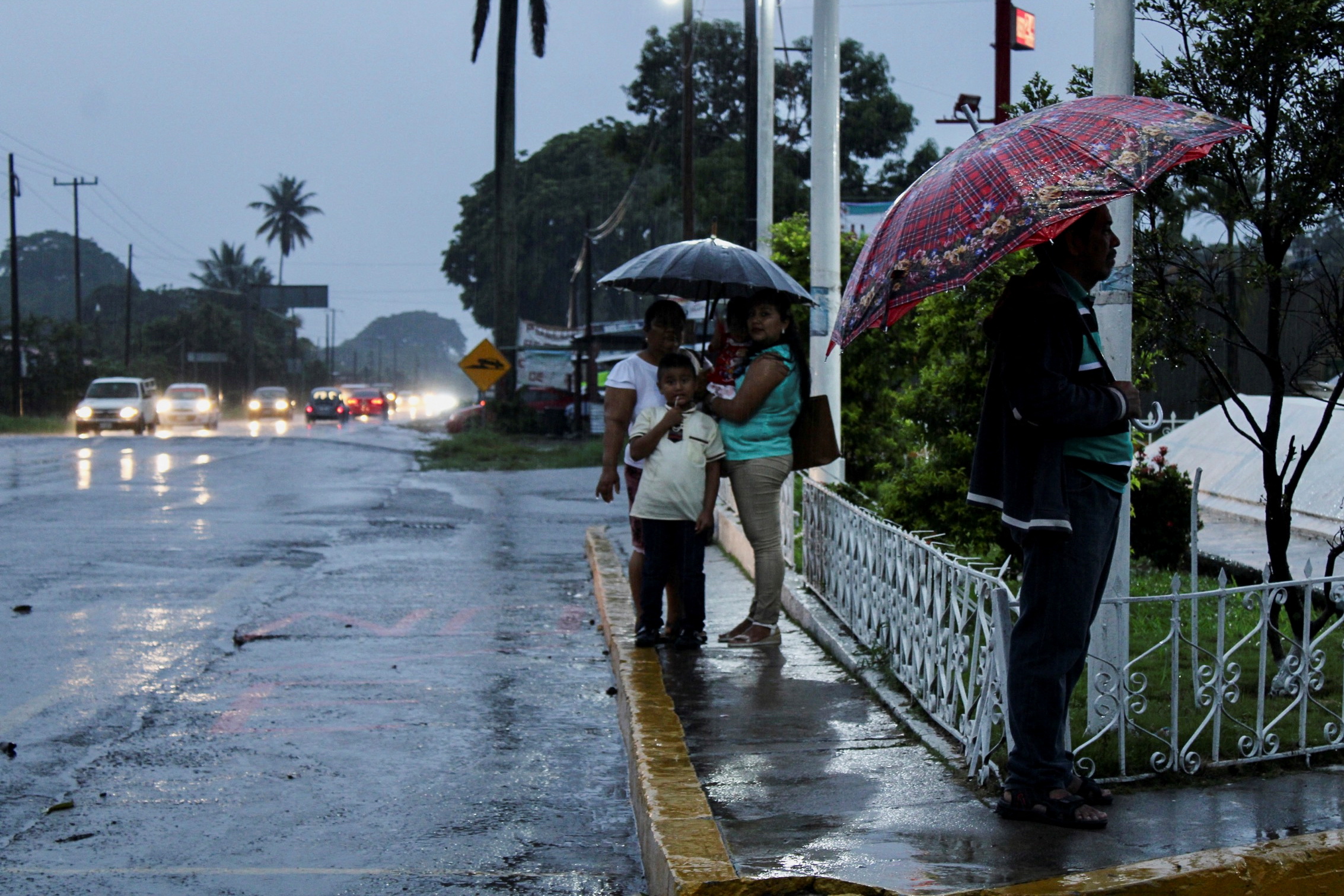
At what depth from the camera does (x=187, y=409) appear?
43938 millimetres

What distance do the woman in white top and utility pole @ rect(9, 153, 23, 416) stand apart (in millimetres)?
42232

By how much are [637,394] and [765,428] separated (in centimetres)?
66

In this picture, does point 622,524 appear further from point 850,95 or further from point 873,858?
point 850,95

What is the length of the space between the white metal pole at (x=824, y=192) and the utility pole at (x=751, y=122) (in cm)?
712

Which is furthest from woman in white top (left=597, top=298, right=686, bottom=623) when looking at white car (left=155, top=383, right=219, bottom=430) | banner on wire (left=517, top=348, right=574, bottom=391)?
white car (left=155, top=383, right=219, bottom=430)

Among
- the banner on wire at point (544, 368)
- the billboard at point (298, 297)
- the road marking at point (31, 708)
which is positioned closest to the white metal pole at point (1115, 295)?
the road marking at point (31, 708)

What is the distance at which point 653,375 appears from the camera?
23.6ft

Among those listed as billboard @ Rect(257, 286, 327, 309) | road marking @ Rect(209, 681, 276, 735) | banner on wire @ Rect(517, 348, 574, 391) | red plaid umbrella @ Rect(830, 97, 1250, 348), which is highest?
billboard @ Rect(257, 286, 327, 309)

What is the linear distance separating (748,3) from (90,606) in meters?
12.9

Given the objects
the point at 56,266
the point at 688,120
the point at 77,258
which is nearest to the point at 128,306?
the point at 77,258

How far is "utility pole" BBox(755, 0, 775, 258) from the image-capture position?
1238 centimetres

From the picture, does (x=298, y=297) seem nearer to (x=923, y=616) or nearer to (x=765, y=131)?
(x=765, y=131)

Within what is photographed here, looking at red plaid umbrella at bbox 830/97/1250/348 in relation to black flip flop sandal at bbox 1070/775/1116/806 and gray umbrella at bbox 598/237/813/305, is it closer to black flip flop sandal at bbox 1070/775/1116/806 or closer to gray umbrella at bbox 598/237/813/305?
black flip flop sandal at bbox 1070/775/1116/806

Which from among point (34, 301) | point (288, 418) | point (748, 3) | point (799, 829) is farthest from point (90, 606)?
point (34, 301)
